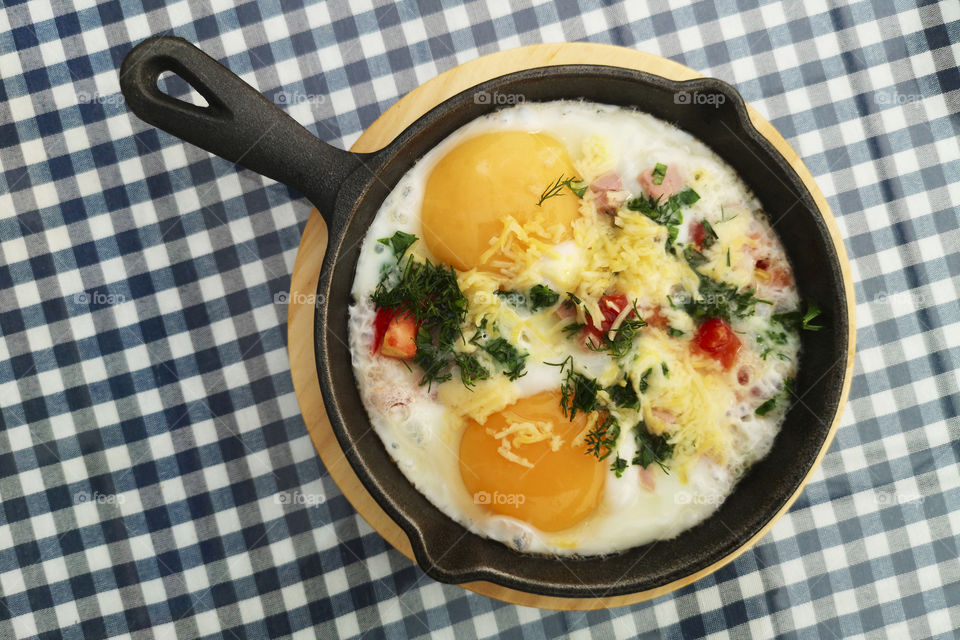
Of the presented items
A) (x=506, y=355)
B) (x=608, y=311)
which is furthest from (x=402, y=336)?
(x=608, y=311)

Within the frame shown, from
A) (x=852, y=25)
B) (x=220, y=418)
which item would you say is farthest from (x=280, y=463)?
(x=852, y=25)

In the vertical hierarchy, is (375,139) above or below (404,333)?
above

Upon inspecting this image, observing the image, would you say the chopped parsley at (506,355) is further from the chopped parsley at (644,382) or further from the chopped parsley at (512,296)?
the chopped parsley at (644,382)

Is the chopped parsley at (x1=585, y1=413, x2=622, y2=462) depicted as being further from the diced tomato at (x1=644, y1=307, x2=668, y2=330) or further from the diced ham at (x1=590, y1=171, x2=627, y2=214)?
the diced ham at (x1=590, y1=171, x2=627, y2=214)

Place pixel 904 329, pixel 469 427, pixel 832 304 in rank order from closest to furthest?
pixel 832 304 → pixel 469 427 → pixel 904 329

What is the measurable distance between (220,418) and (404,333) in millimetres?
1182

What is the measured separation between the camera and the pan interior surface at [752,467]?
2150 millimetres

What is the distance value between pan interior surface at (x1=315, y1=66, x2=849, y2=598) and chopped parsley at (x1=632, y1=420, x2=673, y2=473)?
1.03ft

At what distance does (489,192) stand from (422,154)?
0.31 m

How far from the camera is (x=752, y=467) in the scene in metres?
2.53

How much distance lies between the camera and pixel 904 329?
3004 millimetres

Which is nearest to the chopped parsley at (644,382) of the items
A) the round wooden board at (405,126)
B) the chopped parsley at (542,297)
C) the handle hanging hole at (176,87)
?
the chopped parsley at (542,297)

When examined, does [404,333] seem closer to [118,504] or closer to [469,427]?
[469,427]

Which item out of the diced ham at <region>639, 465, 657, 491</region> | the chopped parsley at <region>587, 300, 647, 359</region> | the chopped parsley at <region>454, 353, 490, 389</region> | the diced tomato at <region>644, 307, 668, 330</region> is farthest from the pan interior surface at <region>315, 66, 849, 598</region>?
the chopped parsley at <region>587, 300, 647, 359</region>
